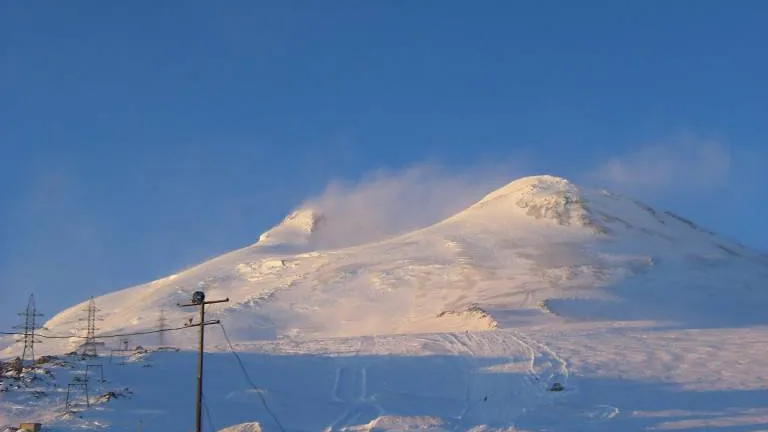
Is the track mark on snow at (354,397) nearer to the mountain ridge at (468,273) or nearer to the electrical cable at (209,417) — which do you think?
the electrical cable at (209,417)

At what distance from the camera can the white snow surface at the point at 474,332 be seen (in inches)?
1172

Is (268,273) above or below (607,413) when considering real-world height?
above

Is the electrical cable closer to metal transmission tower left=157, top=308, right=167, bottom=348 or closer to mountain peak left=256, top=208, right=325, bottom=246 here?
metal transmission tower left=157, top=308, right=167, bottom=348

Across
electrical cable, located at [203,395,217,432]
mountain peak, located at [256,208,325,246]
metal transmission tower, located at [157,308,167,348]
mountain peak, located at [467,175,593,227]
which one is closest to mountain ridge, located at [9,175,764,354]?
mountain peak, located at [467,175,593,227]

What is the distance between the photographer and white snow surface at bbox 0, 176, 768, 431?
29.8m

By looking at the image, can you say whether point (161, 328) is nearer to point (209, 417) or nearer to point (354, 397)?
point (354, 397)

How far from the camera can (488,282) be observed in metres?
73.1

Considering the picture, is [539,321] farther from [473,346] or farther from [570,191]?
[570,191]

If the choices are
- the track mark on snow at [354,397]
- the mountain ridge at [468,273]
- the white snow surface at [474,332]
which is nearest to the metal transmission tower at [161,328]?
the white snow surface at [474,332]

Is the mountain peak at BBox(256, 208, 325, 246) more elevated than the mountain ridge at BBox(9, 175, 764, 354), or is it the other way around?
the mountain peak at BBox(256, 208, 325, 246)

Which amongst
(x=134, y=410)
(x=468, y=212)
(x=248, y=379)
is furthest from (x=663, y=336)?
(x=468, y=212)

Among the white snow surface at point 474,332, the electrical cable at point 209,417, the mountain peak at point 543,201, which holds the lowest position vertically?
the electrical cable at point 209,417

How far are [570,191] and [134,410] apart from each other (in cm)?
8119

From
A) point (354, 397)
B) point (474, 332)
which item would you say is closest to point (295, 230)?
point (474, 332)
